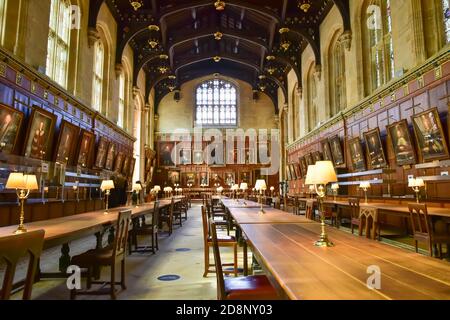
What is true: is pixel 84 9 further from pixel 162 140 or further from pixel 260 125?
pixel 260 125

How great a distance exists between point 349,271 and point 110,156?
11.2 meters

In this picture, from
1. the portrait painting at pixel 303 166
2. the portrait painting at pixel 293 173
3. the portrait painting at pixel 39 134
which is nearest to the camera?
the portrait painting at pixel 39 134

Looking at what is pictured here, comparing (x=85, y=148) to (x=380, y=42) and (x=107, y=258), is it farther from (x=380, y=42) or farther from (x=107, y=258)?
(x=380, y=42)

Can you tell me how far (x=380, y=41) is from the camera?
31.9 ft

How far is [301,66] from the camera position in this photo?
1661cm

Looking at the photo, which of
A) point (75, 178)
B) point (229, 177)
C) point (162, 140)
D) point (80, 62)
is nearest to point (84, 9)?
point (80, 62)

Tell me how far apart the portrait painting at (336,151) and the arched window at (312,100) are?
375cm

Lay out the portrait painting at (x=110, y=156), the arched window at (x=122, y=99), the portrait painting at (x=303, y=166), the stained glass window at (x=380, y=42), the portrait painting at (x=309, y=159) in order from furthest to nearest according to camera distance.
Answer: the portrait painting at (x=303, y=166), the arched window at (x=122, y=99), the portrait painting at (x=309, y=159), the portrait painting at (x=110, y=156), the stained glass window at (x=380, y=42)

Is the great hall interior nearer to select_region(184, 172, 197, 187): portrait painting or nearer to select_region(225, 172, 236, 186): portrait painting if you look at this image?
select_region(184, 172, 197, 187): portrait painting

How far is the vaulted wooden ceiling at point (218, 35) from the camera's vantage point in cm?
1302

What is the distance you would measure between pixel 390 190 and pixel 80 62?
9505mm

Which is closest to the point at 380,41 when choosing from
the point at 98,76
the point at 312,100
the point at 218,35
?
the point at 312,100

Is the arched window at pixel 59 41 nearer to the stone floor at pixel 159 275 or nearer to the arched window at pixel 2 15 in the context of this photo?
the arched window at pixel 2 15

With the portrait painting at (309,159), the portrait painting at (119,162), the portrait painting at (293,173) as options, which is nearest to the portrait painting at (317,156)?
the portrait painting at (309,159)
